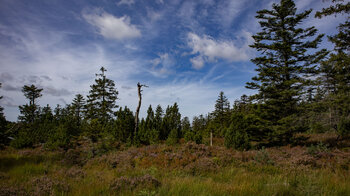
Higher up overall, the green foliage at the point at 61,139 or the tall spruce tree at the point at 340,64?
the tall spruce tree at the point at 340,64

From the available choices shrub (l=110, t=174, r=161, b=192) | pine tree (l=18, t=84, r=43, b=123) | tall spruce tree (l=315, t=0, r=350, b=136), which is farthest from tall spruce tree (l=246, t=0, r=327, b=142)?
pine tree (l=18, t=84, r=43, b=123)

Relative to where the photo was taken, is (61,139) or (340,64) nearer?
(340,64)

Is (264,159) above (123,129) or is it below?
below

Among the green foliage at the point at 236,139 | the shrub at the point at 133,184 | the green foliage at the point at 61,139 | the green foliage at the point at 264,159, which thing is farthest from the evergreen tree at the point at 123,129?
the shrub at the point at 133,184

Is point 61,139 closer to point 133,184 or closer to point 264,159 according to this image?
point 133,184

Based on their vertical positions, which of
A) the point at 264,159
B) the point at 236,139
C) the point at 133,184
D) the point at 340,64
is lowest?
the point at 264,159

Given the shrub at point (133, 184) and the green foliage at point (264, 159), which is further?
the green foliage at point (264, 159)

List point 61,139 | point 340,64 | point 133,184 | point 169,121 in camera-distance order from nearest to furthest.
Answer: point 133,184, point 340,64, point 61,139, point 169,121

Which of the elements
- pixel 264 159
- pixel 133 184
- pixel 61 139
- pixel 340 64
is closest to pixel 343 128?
pixel 340 64

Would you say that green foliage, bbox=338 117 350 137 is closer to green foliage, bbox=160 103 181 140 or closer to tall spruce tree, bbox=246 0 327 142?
tall spruce tree, bbox=246 0 327 142

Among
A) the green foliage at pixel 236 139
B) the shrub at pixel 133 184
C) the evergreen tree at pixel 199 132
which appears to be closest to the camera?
the shrub at pixel 133 184

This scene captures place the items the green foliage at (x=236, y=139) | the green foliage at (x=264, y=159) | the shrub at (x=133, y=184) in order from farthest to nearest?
the green foliage at (x=236, y=139)
the green foliage at (x=264, y=159)
the shrub at (x=133, y=184)

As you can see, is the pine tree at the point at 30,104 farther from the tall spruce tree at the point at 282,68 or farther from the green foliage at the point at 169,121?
the tall spruce tree at the point at 282,68

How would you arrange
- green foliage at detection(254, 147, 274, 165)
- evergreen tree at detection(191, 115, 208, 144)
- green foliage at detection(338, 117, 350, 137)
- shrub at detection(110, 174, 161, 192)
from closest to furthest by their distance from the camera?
shrub at detection(110, 174, 161, 192), green foliage at detection(254, 147, 274, 165), green foliage at detection(338, 117, 350, 137), evergreen tree at detection(191, 115, 208, 144)
